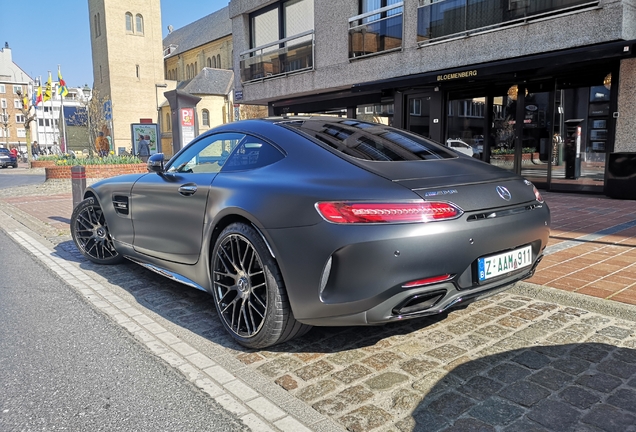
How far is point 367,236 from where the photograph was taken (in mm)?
2477

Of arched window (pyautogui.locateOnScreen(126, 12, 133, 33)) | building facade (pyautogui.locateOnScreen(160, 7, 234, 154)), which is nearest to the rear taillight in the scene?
building facade (pyautogui.locateOnScreen(160, 7, 234, 154))

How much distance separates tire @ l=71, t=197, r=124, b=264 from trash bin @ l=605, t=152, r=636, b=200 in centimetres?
934

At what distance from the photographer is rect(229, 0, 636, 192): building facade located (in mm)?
9906

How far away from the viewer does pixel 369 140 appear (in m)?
3.36

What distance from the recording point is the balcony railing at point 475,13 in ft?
33.4

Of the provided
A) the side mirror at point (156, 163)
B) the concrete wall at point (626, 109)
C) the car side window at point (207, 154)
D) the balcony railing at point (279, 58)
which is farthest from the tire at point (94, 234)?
the balcony railing at point (279, 58)

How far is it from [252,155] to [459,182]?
4.70 ft

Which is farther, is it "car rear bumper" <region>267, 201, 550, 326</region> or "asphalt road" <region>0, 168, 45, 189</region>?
"asphalt road" <region>0, 168, 45, 189</region>

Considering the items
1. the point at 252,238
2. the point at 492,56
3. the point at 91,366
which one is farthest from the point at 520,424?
the point at 492,56

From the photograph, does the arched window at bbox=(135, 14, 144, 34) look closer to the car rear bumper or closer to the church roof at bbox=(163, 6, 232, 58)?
the church roof at bbox=(163, 6, 232, 58)

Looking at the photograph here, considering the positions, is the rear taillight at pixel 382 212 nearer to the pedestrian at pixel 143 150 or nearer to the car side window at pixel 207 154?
the car side window at pixel 207 154

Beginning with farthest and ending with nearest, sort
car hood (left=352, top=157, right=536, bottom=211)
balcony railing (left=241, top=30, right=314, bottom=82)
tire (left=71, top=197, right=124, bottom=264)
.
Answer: balcony railing (left=241, top=30, right=314, bottom=82), tire (left=71, top=197, right=124, bottom=264), car hood (left=352, top=157, right=536, bottom=211)

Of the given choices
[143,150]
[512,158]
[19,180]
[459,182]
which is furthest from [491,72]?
[19,180]

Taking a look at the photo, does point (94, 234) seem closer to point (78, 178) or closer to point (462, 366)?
point (78, 178)
